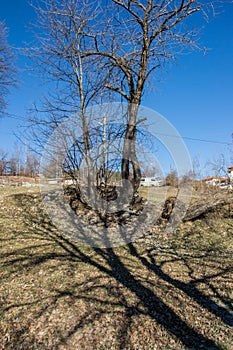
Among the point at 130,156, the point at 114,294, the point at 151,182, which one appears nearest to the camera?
the point at 114,294

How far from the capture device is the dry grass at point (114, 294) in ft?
7.44

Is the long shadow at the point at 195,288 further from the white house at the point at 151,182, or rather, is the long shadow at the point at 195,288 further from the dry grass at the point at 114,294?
the white house at the point at 151,182

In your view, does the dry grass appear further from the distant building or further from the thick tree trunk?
the distant building

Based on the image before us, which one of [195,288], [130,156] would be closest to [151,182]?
[130,156]

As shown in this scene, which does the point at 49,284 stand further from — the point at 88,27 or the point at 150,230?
the point at 88,27

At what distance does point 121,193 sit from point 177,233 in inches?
69.3

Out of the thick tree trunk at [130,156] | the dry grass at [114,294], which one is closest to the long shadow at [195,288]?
the dry grass at [114,294]

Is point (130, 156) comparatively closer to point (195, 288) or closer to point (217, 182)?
point (195, 288)

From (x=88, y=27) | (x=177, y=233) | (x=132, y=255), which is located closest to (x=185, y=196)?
(x=177, y=233)

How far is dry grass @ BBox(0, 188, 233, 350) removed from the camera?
227 cm

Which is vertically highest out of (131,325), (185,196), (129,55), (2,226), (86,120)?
(129,55)

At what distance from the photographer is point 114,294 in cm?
299

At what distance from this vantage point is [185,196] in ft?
24.7

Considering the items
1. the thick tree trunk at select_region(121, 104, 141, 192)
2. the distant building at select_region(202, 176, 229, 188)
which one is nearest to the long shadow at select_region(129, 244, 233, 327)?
the thick tree trunk at select_region(121, 104, 141, 192)
